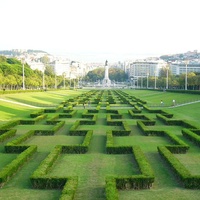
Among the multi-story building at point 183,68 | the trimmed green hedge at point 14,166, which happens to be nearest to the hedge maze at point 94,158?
the trimmed green hedge at point 14,166

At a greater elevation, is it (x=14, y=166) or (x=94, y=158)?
(x=14, y=166)

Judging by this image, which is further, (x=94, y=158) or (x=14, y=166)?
(x=94, y=158)

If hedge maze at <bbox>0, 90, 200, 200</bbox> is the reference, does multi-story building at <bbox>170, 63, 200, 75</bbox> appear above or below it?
above

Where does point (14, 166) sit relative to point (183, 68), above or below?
below

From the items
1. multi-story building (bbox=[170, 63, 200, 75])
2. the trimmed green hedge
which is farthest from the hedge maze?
multi-story building (bbox=[170, 63, 200, 75])

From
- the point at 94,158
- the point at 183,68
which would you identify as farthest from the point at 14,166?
the point at 183,68

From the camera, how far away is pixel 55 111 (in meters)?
34.2

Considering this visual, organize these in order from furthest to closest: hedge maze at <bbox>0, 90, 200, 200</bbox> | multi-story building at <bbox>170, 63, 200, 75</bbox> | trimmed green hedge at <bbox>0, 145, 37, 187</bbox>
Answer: multi-story building at <bbox>170, 63, 200, 75</bbox> → trimmed green hedge at <bbox>0, 145, 37, 187</bbox> → hedge maze at <bbox>0, 90, 200, 200</bbox>

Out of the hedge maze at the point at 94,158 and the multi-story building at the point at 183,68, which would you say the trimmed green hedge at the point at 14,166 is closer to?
the hedge maze at the point at 94,158

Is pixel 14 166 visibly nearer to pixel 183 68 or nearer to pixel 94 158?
pixel 94 158

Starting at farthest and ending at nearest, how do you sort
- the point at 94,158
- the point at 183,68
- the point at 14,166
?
the point at 183,68 < the point at 94,158 < the point at 14,166

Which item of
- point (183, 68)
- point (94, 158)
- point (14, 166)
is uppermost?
point (183, 68)

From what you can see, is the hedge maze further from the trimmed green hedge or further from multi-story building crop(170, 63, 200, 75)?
multi-story building crop(170, 63, 200, 75)

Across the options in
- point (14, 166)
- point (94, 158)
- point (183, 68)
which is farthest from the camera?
point (183, 68)
